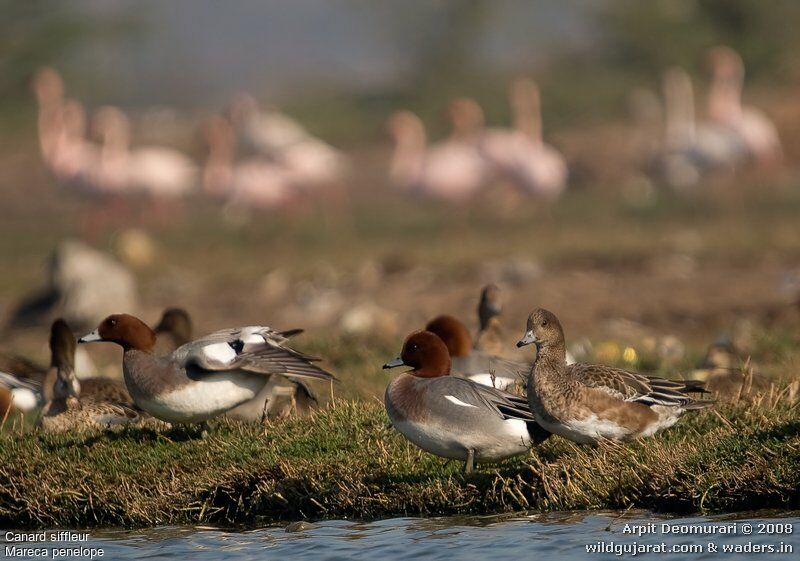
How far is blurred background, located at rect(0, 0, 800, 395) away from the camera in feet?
53.6

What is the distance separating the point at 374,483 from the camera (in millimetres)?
7711

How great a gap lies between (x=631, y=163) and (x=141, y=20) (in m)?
10.6

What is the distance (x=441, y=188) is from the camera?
2520 centimetres

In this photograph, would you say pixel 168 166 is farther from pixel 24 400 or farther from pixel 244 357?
pixel 244 357

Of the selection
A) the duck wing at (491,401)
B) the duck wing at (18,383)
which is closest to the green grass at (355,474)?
the duck wing at (491,401)

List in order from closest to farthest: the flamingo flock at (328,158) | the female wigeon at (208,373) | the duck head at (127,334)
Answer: the female wigeon at (208,373) < the duck head at (127,334) < the flamingo flock at (328,158)

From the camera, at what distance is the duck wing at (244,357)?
327 inches

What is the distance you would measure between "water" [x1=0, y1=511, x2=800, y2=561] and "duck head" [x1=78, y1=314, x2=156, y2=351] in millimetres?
1368

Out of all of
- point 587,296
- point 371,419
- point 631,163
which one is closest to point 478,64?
point 631,163

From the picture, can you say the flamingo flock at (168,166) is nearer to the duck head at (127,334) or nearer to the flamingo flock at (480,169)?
the flamingo flock at (480,169)

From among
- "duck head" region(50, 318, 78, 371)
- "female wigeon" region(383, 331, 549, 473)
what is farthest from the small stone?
"duck head" region(50, 318, 78, 371)

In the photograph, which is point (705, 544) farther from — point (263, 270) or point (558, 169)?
point (558, 169)

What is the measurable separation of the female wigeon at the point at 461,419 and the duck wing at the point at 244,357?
84 cm

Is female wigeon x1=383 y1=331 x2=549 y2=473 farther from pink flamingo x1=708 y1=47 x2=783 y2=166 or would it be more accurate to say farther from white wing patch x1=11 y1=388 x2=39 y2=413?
pink flamingo x1=708 y1=47 x2=783 y2=166
